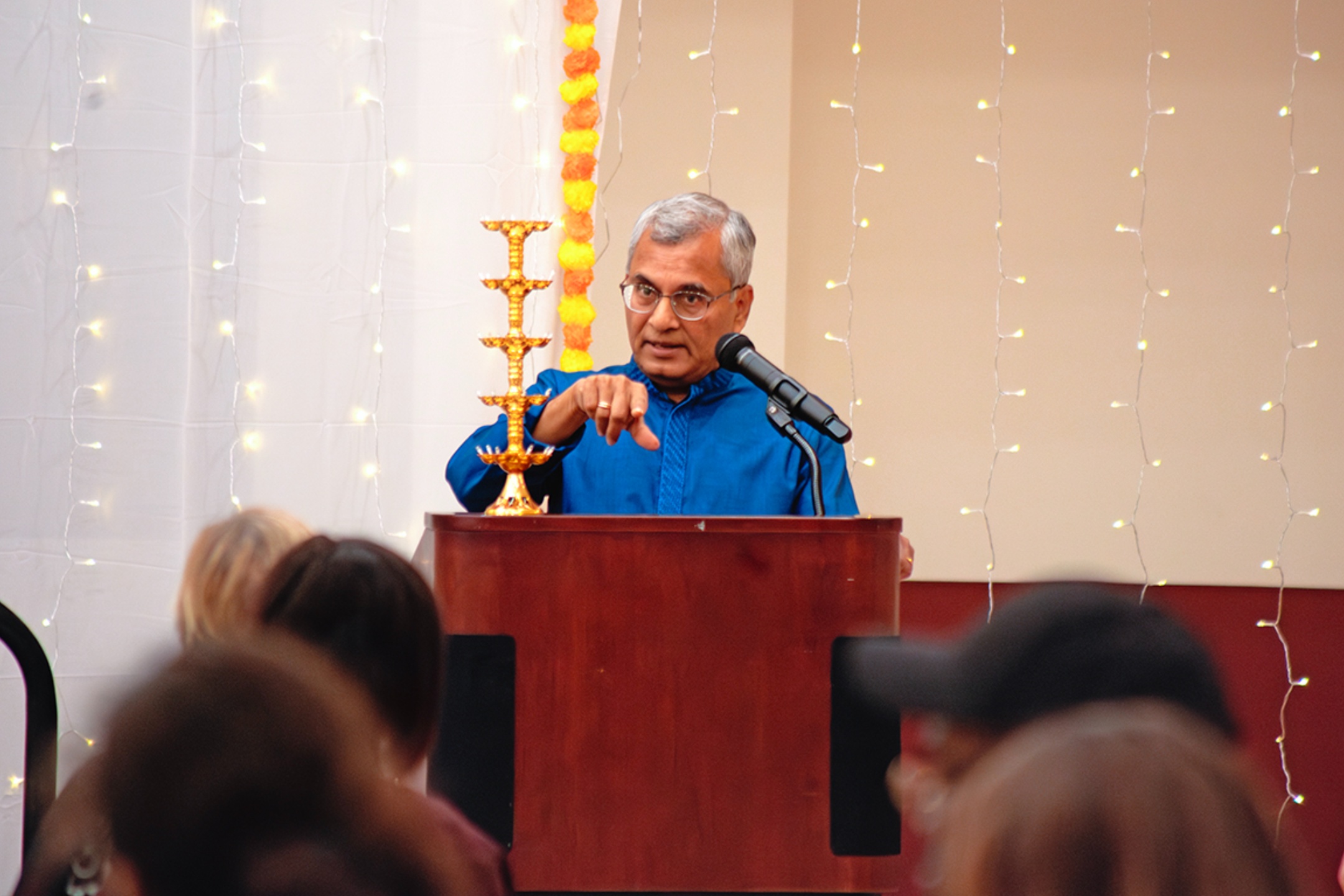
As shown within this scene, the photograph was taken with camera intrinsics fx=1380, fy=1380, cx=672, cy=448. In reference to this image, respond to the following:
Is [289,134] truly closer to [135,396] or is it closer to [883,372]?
[135,396]

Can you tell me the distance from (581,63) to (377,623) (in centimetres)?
181

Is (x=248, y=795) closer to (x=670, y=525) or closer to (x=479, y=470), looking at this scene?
(x=670, y=525)

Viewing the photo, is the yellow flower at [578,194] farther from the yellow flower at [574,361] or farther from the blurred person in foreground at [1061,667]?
the blurred person in foreground at [1061,667]

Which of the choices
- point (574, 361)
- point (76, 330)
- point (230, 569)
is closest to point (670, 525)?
point (230, 569)

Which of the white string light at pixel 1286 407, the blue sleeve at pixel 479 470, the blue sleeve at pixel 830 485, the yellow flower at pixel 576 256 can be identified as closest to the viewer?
the blue sleeve at pixel 479 470

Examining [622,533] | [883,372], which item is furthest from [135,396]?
[883,372]

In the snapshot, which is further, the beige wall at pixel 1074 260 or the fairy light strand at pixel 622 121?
the beige wall at pixel 1074 260

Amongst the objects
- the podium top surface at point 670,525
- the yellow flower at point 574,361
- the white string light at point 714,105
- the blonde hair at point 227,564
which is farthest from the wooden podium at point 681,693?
the white string light at point 714,105

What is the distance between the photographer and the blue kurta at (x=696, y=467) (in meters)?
2.08

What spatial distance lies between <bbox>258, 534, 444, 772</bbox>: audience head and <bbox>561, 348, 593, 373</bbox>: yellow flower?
1.58 metres

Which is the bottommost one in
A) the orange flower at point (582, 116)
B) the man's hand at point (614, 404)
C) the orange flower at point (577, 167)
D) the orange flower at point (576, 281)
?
the man's hand at point (614, 404)

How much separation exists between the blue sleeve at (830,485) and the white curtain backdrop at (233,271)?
2.35ft

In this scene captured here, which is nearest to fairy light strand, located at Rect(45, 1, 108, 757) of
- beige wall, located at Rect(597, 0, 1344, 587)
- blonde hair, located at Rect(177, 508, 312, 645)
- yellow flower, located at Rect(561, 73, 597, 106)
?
yellow flower, located at Rect(561, 73, 597, 106)

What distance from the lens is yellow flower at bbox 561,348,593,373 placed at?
2.53 meters
